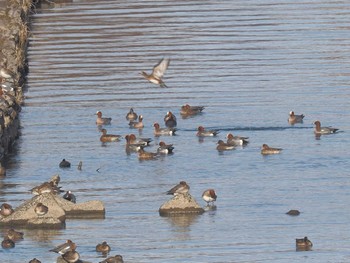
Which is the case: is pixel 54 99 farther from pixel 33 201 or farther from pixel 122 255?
pixel 122 255

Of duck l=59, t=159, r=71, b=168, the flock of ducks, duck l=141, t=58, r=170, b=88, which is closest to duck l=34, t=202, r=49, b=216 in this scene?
the flock of ducks

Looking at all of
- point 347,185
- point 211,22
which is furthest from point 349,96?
point 211,22

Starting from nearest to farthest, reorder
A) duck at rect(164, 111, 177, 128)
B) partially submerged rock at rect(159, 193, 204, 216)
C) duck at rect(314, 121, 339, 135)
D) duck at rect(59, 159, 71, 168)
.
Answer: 1. partially submerged rock at rect(159, 193, 204, 216)
2. duck at rect(59, 159, 71, 168)
3. duck at rect(314, 121, 339, 135)
4. duck at rect(164, 111, 177, 128)

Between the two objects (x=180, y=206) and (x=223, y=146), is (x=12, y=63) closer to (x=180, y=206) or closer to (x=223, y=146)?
(x=223, y=146)

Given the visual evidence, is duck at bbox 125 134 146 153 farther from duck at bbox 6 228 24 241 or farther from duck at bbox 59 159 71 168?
duck at bbox 6 228 24 241

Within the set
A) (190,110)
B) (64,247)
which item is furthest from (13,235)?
(190,110)

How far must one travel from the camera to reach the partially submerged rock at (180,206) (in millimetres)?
29922

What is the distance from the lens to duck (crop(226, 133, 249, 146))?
3600 centimetres

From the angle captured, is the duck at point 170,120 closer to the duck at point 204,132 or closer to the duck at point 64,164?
the duck at point 204,132

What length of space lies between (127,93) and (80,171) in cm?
931

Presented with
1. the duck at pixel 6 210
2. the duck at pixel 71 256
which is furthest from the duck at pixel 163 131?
the duck at pixel 71 256

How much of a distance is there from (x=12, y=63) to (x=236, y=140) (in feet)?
35.7

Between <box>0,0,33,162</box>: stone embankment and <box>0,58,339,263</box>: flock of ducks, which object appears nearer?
<box>0,58,339,263</box>: flock of ducks

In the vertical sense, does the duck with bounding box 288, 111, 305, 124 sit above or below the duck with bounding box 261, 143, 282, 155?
above
